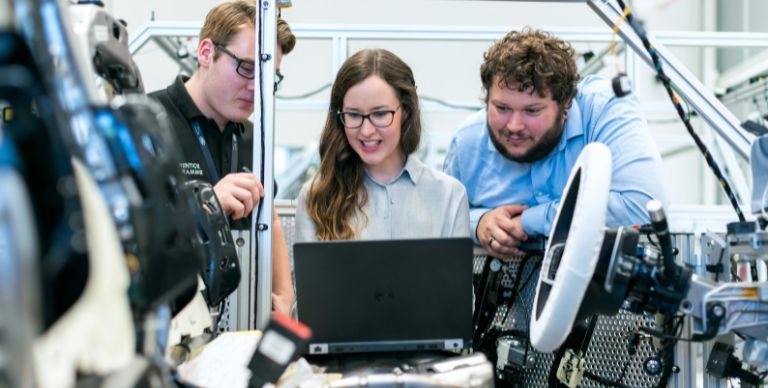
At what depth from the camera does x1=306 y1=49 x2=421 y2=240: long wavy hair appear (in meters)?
Answer: 2.14

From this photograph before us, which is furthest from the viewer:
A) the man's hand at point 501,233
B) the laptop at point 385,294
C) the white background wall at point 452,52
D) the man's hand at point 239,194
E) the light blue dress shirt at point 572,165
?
the white background wall at point 452,52

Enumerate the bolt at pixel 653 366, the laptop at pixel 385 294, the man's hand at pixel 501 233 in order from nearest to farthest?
the laptop at pixel 385 294, the bolt at pixel 653 366, the man's hand at pixel 501 233

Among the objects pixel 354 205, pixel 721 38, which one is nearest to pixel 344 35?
pixel 354 205

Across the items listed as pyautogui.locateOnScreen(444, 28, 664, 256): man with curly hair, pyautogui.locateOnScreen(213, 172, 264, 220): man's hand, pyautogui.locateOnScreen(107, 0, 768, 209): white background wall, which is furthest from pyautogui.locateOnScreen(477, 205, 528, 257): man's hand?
pyautogui.locateOnScreen(107, 0, 768, 209): white background wall

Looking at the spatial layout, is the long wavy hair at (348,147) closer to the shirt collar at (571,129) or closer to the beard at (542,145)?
the beard at (542,145)

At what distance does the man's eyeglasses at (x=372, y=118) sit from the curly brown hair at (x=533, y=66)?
36 centimetres

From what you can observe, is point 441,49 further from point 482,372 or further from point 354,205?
point 482,372

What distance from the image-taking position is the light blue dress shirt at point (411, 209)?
2.16 metres

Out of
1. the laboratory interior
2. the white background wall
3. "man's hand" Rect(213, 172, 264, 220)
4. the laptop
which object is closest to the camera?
the laboratory interior

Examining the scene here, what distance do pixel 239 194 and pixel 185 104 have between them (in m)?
0.71

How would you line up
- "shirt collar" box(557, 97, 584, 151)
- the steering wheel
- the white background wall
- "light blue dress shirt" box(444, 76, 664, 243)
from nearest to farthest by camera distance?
the steering wheel → "light blue dress shirt" box(444, 76, 664, 243) → "shirt collar" box(557, 97, 584, 151) → the white background wall

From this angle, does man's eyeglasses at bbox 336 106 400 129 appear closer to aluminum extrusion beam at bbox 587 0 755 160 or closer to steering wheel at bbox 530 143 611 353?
aluminum extrusion beam at bbox 587 0 755 160

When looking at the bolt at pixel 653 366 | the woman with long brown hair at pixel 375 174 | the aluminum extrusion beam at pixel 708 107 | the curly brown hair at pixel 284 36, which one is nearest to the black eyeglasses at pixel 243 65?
the curly brown hair at pixel 284 36

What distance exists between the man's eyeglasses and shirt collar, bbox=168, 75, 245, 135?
42cm
